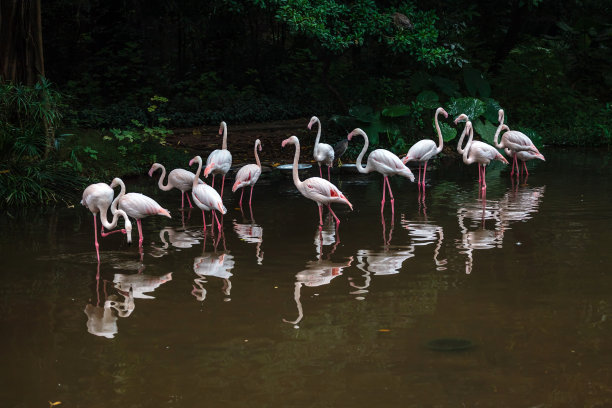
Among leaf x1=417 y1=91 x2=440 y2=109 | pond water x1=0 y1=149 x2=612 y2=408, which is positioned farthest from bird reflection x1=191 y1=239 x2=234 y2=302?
leaf x1=417 y1=91 x2=440 y2=109

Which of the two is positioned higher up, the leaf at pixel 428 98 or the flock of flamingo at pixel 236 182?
the leaf at pixel 428 98

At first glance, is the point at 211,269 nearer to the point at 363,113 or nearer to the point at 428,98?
the point at 363,113

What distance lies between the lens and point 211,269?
24.6 ft

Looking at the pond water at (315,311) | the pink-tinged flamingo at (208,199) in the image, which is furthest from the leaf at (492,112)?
the pink-tinged flamingo at (208,199)

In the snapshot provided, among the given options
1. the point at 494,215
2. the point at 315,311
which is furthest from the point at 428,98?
the point at 315,311

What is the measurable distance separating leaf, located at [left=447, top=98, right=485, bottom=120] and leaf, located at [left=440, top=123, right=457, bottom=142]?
58cm

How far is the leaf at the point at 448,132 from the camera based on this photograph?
16359mm

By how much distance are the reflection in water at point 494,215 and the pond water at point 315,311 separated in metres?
0.05

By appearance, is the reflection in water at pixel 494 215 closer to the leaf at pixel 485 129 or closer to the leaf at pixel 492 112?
the leaf at pixel 485 129

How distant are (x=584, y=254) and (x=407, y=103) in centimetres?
1143

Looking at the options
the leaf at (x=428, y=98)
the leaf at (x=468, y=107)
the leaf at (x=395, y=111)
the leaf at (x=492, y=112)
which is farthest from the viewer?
the leaf at (x=492, y=112)

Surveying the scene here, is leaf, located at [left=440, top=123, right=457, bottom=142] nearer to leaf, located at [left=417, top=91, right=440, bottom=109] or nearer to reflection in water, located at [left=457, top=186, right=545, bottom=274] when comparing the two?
leaf, located at [left=417, top=91, right=440, bottom=109]

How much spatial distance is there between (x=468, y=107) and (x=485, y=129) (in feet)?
2.32

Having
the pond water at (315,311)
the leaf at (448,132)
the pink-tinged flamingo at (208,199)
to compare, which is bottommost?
the pond water at (315,311)
